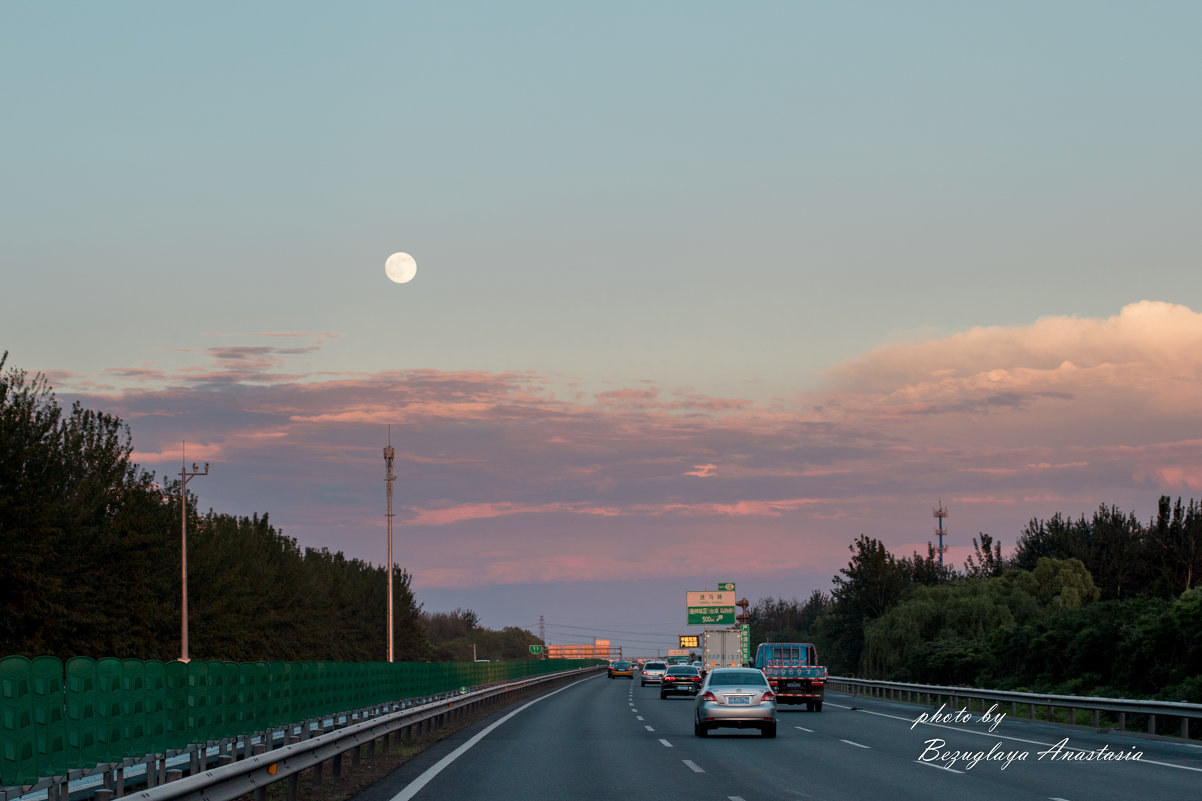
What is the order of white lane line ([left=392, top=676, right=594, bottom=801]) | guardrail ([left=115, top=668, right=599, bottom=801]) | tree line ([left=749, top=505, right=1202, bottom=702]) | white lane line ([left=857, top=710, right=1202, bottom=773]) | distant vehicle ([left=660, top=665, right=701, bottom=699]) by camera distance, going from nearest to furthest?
guardrail ([left=115, top=668, right=599, bottom=801]) → white lane line ([left=392, top=676, right=594, bottom=801]) → white lane line ([left=857, top=710, right=1202, bottom=773]) → tree line ([left=749, top=505, right=1202, bottom=702]) → distant vehicle ([left=660, top=665, right=701, bottom=699])

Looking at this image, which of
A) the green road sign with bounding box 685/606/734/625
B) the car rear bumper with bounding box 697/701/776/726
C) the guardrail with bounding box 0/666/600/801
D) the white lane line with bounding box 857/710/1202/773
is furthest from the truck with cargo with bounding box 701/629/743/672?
the guardrail with bounding box 0/666/600/801

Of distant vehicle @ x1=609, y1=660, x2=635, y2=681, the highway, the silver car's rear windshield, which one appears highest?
the silver car's rear windshield

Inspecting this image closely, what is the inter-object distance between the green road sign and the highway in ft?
232

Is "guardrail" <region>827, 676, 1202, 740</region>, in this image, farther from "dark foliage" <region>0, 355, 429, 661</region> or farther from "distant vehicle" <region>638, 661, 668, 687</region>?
"dark foliage" <region>0, 355, 429, 661</region>

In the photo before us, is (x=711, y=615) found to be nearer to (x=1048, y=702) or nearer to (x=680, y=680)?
(x=680, y=680)

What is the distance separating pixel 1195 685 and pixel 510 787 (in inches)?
961

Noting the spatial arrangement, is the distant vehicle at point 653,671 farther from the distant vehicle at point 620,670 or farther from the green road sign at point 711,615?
the distant vehicle at point 620,670

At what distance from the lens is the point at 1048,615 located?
75750 millimetres

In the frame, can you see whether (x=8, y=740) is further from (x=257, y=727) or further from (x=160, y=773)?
(x=257, y=727)

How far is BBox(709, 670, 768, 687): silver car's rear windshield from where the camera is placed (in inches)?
1176

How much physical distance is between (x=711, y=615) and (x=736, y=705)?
78.8 m

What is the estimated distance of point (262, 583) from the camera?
98.0 metres

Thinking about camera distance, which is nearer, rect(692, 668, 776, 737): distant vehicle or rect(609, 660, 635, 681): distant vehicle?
rect(692, 668, 776, 737): distant vehicle

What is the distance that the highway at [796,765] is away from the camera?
17.6 metres
